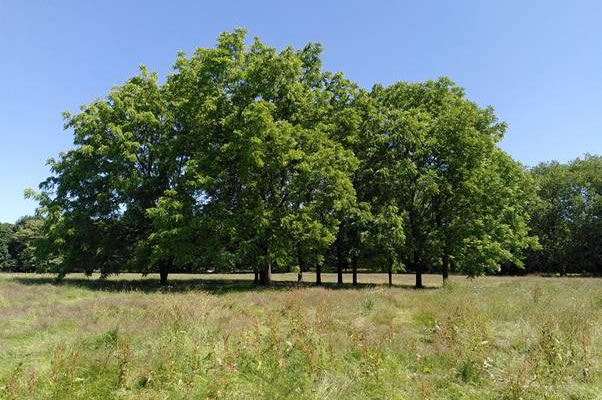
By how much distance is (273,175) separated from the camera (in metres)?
25.8

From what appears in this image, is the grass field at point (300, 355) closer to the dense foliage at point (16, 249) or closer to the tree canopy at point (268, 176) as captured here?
the tree canopy at point (268, 176)

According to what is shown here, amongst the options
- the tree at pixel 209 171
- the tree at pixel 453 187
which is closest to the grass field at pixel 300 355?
the tree at pixel 209 171

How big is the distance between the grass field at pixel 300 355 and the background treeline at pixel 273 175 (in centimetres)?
1143

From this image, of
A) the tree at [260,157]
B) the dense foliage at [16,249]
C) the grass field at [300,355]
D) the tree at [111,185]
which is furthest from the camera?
the dense foliage at [16,249]

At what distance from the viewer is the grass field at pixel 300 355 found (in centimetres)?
655

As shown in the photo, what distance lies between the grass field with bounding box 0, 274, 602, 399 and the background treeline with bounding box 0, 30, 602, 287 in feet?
37.5

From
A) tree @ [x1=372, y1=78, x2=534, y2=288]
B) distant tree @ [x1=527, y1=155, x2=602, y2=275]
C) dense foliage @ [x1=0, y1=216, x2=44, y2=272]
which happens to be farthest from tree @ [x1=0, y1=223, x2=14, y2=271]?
distant tree @ [x1=527, y1=155, x2=602, y2=275]

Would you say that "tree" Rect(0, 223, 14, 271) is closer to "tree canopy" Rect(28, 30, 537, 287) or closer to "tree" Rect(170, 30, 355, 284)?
"tree canopy" Rect(28, 30, 537, 287)

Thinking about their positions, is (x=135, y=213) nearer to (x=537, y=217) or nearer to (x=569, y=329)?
(x=569, y=329)

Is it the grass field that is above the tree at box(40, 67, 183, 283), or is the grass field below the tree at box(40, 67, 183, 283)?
below

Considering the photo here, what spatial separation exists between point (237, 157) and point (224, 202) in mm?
2938

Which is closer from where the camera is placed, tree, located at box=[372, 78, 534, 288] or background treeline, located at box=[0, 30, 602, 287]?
background treeline, located at box=[0, 30, 602, 287]

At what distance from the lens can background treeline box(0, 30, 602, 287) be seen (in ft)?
77.0

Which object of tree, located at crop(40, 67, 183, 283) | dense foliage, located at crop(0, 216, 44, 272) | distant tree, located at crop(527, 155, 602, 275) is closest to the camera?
tree, located at crop(40, 67, 183, 283)
